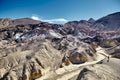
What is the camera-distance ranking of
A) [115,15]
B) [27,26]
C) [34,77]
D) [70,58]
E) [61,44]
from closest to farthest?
[34,77] → [70,58] → [61,44] → [27,26] → [115,15]

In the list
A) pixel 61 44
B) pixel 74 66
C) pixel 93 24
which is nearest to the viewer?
pixel 74 66

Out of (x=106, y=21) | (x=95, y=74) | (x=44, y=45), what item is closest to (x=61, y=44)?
(x=44, y=45)

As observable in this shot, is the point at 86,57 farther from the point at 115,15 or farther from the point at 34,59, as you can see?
the point at 115,15

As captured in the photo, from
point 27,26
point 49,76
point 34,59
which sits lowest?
point 49,76

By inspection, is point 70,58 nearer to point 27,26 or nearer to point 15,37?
point 15,37

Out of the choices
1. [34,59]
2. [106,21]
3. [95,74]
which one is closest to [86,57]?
[34,59]

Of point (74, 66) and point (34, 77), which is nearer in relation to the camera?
point (34, 77)

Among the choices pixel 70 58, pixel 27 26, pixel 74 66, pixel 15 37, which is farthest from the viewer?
pixel 27 26

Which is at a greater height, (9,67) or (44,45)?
(44,45)

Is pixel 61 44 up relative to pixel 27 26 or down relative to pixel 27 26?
down
